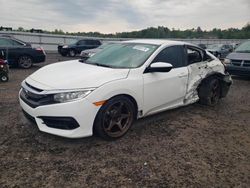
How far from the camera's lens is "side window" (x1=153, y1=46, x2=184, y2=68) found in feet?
15.5

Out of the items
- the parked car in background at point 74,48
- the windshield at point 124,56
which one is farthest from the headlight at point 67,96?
the parked car in background at point 74,48

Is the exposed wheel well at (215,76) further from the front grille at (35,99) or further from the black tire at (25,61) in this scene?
the black tire at (25,61)

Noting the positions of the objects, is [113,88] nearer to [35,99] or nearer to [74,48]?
[35,99]

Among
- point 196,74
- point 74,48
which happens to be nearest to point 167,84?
point 196,74

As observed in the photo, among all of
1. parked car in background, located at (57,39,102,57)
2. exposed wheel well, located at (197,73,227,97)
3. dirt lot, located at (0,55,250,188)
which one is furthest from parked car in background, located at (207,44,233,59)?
dirt lot, located at (0,55,250,188)

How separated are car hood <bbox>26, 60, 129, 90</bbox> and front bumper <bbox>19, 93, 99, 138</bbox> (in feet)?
0.87

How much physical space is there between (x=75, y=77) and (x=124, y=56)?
120cm

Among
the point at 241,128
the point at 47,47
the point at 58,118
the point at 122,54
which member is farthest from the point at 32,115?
the point at 47,47

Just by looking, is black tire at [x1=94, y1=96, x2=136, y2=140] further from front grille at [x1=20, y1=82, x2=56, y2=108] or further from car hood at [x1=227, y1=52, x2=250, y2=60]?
car hood at [x1=227, y1=52, x2=250, y2=60]

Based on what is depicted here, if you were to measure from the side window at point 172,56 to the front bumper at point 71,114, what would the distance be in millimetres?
1680

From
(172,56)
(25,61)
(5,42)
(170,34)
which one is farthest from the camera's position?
(170,34)

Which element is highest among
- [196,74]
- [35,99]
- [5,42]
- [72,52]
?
[5,42]

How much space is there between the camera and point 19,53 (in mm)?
11703

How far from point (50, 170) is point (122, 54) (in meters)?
2.46
